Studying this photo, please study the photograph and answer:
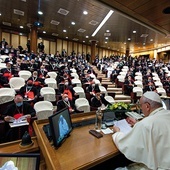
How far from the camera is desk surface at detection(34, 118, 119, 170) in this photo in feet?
3.92

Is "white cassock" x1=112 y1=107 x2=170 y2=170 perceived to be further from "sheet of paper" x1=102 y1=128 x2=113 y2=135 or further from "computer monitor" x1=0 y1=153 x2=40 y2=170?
"computer monitor" x1=0 y1=153 x2=40 y2=170

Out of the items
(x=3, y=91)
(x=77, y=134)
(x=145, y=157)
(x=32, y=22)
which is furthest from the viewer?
(x=32, y=22)

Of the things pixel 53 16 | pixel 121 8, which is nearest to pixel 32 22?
pixel 53 16

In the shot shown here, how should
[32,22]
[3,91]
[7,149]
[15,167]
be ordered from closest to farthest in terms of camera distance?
[15,167] → [7,149] → [3,91] → [32,22]

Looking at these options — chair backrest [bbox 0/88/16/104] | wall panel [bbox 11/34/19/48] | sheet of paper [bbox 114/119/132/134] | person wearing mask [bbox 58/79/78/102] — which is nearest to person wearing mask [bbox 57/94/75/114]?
person wearing mask [bbox 58/79/78/102]

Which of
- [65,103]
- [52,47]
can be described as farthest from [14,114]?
[52,47]

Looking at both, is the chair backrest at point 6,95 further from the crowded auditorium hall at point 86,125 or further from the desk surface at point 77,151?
the desk surface at point 77,151

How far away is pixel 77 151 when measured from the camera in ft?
4.63

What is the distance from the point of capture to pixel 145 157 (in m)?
1.34

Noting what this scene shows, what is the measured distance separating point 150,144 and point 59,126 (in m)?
0.80

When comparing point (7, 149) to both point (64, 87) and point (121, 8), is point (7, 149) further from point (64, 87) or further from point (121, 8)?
point (64, 87)

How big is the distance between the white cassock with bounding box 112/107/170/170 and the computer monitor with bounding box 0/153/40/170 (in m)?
0.73

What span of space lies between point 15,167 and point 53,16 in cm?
1028

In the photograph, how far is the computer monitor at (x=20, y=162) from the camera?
107cm
